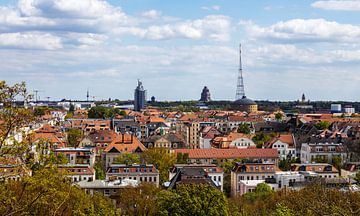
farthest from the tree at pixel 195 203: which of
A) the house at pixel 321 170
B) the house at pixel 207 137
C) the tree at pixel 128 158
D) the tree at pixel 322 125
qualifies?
the tree at pixel 322 125

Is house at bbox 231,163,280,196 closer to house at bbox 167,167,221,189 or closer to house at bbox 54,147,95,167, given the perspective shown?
house at bbox 167,167,221,189

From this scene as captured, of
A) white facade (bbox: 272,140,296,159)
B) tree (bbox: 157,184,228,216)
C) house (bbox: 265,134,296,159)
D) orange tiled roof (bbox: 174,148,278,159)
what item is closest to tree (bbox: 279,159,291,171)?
orange tiled roof (bbox: 174,148,278,159)

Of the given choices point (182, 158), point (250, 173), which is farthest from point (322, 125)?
point (250, 173)

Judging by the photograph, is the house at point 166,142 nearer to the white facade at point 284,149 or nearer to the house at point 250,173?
the white facade at point 284,149

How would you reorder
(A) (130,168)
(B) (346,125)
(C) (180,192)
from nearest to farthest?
(C) (180,192) → (A) (130,168) → (B) (346,125)

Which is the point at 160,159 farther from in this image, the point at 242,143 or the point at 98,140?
the point at 242,143

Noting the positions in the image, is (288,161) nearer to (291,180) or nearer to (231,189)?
(231,189)

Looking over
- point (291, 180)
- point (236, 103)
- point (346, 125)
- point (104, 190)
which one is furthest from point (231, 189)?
point (236, 103)

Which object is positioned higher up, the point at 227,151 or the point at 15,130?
the point at 15,130
